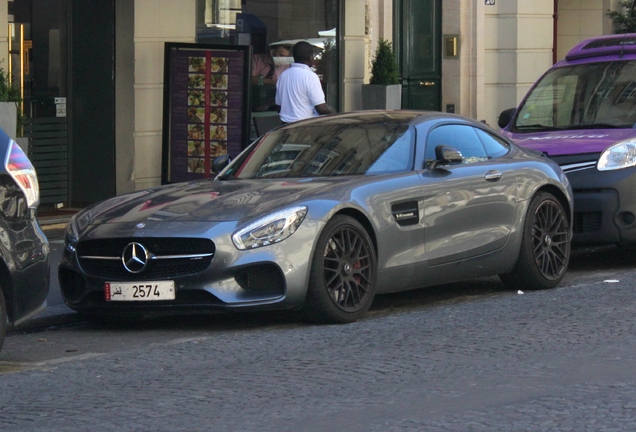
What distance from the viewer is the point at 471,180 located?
977 cm

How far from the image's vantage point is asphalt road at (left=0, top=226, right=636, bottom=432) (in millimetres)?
6000

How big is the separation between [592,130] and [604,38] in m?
1.65

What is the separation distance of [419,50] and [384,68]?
284cm

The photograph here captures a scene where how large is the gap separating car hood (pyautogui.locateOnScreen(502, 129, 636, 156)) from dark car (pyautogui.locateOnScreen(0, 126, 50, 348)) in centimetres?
545

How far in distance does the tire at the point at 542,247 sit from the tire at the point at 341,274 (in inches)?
67.3

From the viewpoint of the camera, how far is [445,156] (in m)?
9.49

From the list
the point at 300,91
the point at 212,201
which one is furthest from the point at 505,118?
the point at 212,201

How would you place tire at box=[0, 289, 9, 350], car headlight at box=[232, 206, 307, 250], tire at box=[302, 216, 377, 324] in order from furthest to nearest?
1. tire at box=[302, 216, 377, 324]
2. car headlight at box=[232, 206, 307, 250]
3. tire at box=[0, 289, 9, 350]

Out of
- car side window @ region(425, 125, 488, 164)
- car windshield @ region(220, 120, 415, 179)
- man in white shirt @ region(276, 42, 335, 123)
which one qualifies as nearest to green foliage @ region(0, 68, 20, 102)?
man in white shirt @ region(276, 42, 335, 123)

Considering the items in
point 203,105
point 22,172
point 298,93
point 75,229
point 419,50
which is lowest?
point 75,229

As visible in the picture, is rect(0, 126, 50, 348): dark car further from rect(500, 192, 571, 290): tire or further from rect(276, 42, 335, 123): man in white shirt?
rect(276, 42, 335, 123): man in white shirt

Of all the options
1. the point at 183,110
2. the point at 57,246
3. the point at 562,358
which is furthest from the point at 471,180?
the point at 183,110

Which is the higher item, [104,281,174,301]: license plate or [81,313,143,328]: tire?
[104,281,174,301]: license plate

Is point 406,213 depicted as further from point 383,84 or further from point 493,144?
point 383,84
